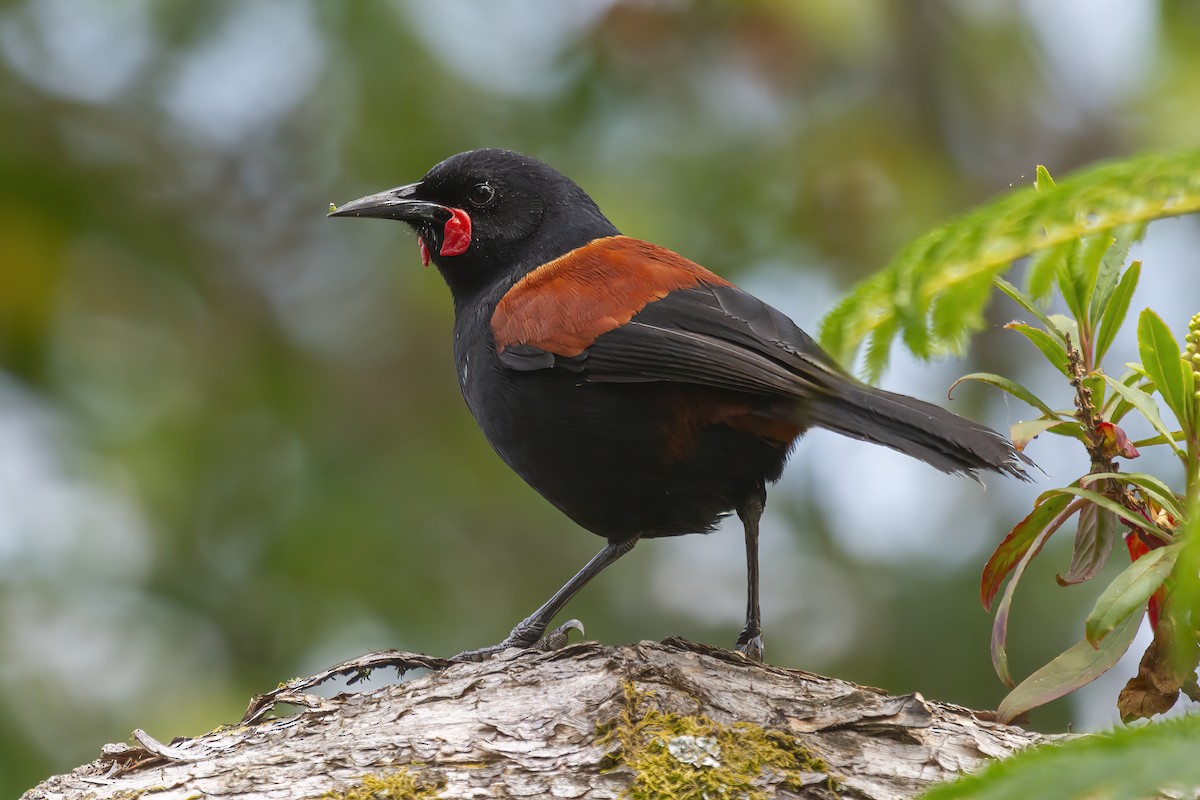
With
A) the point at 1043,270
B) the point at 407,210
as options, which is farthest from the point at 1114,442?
the point at 407,210

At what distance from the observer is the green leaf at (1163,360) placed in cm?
208

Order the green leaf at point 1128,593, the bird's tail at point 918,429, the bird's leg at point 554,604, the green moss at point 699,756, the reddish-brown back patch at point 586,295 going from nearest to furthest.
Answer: the green leaf at point 1128,593
the green moss at point 699,756
the bird's tail at point 918,429
the reddish-brown back patch at point 586,295
the bird's leg at point 554,604

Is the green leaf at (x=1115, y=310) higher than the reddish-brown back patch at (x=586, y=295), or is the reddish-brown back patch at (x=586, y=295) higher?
the reddish-brown back patch at (x=586, y=295)

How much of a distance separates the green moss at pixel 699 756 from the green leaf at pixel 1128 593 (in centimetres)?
61

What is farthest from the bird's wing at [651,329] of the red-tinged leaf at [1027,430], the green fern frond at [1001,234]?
the green fern frond at [1001,234]

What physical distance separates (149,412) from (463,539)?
1683 mm

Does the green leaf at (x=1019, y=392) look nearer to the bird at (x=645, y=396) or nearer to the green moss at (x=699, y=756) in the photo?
the bird at (x=645, y=396)

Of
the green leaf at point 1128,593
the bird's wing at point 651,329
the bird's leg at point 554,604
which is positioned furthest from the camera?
the bird's leg at point 554,604

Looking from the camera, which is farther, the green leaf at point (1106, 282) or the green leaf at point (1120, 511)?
the green leaf at point (1106, 282)

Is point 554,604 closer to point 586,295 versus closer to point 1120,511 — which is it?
point 586,295

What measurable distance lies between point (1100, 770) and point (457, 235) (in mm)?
3445

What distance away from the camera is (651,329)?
3.30 m

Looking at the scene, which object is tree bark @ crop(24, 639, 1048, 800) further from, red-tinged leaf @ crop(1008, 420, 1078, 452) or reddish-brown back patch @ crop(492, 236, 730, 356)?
reddish-brown back patch @ crop(492, 236, 730, 356)

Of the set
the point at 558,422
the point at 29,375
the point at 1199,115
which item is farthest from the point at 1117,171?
the point at 29,375
